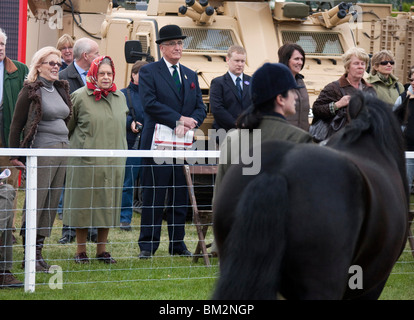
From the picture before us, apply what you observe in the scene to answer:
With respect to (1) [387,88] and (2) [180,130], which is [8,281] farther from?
(1) [387,88]

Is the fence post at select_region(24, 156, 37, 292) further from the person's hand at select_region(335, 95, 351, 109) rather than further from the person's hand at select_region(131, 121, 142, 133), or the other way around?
the person's hand at select_region(131, 121, 142, 133)

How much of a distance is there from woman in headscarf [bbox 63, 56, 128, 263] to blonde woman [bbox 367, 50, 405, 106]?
10.8ft

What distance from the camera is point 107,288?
22.4 feet

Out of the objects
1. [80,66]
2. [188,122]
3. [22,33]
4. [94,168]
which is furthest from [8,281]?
[22,33]

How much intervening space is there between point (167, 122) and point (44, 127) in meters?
1.29

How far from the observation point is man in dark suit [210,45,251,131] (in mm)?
8789

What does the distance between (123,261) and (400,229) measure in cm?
418

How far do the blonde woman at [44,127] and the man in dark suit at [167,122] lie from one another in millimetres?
908

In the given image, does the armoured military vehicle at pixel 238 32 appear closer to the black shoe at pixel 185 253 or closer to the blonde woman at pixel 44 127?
the blonde woman at pixel 44 127

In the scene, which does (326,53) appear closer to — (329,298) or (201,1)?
(201,1)

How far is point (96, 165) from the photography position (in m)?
7.74

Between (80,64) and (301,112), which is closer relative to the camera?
(301,112)

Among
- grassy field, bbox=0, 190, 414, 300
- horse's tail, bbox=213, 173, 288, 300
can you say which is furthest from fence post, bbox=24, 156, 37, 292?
horse's tail, bbox=213, 173, 288, 300

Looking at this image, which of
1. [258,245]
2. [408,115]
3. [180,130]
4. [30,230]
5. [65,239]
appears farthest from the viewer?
[65,239]
